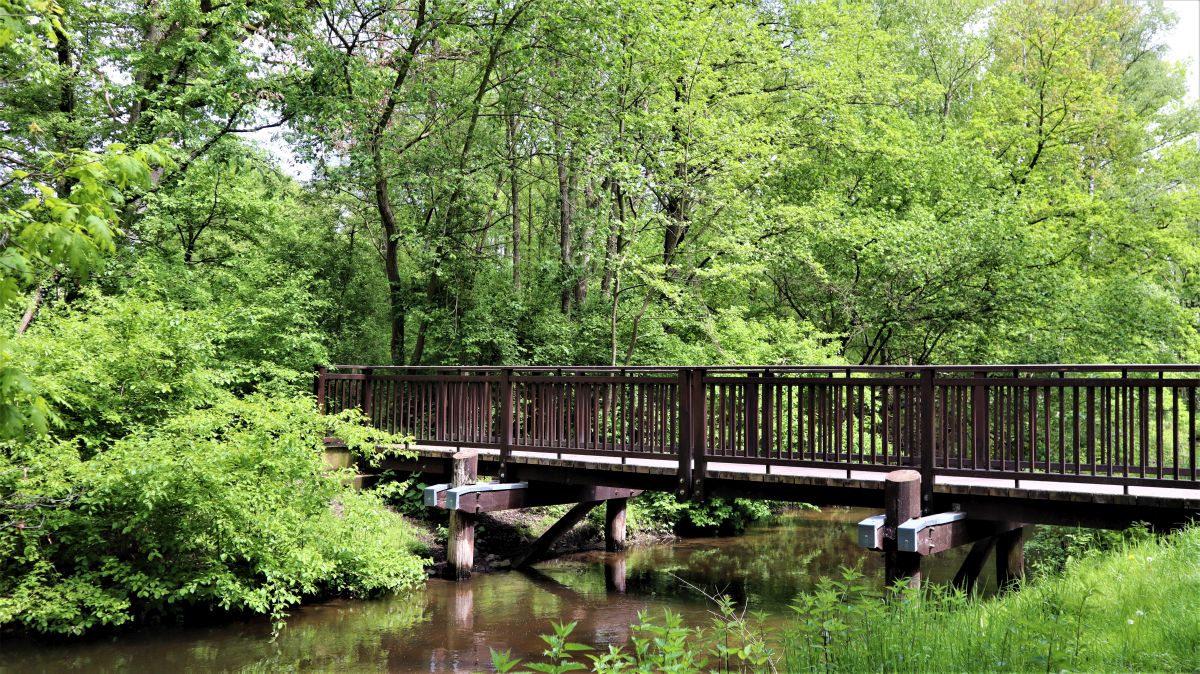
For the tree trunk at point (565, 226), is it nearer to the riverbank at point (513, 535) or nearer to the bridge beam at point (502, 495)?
the riverbank at point (513, 535)

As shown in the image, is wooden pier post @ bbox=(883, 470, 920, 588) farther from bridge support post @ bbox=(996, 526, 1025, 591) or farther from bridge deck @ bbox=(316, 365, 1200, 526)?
bridge support post @ bbox=(996, 526, 1025, 591)

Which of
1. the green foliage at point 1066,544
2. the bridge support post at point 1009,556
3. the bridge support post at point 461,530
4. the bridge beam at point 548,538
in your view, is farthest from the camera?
the bridge beam at point 548,538

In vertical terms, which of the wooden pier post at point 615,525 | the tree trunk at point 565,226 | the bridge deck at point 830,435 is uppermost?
the tree trunk at point 565,226

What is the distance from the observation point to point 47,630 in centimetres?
845

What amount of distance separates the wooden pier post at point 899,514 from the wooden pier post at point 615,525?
6504mm

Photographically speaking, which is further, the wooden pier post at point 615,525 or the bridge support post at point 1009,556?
the wooden pier post at point 615,525

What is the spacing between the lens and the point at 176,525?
908 cm

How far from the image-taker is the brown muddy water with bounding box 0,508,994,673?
8.07 metres

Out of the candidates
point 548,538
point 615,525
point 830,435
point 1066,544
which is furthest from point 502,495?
point 1066,544

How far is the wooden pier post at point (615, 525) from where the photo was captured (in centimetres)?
1398

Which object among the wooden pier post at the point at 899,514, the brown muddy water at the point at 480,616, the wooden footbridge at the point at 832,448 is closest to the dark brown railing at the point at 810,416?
the wooden footbridge at the point at 832,448

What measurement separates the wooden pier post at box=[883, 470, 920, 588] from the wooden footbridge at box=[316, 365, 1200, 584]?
0.04 feet

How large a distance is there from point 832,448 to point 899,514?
168 cm

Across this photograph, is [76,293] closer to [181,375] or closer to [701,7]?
[181,375]
